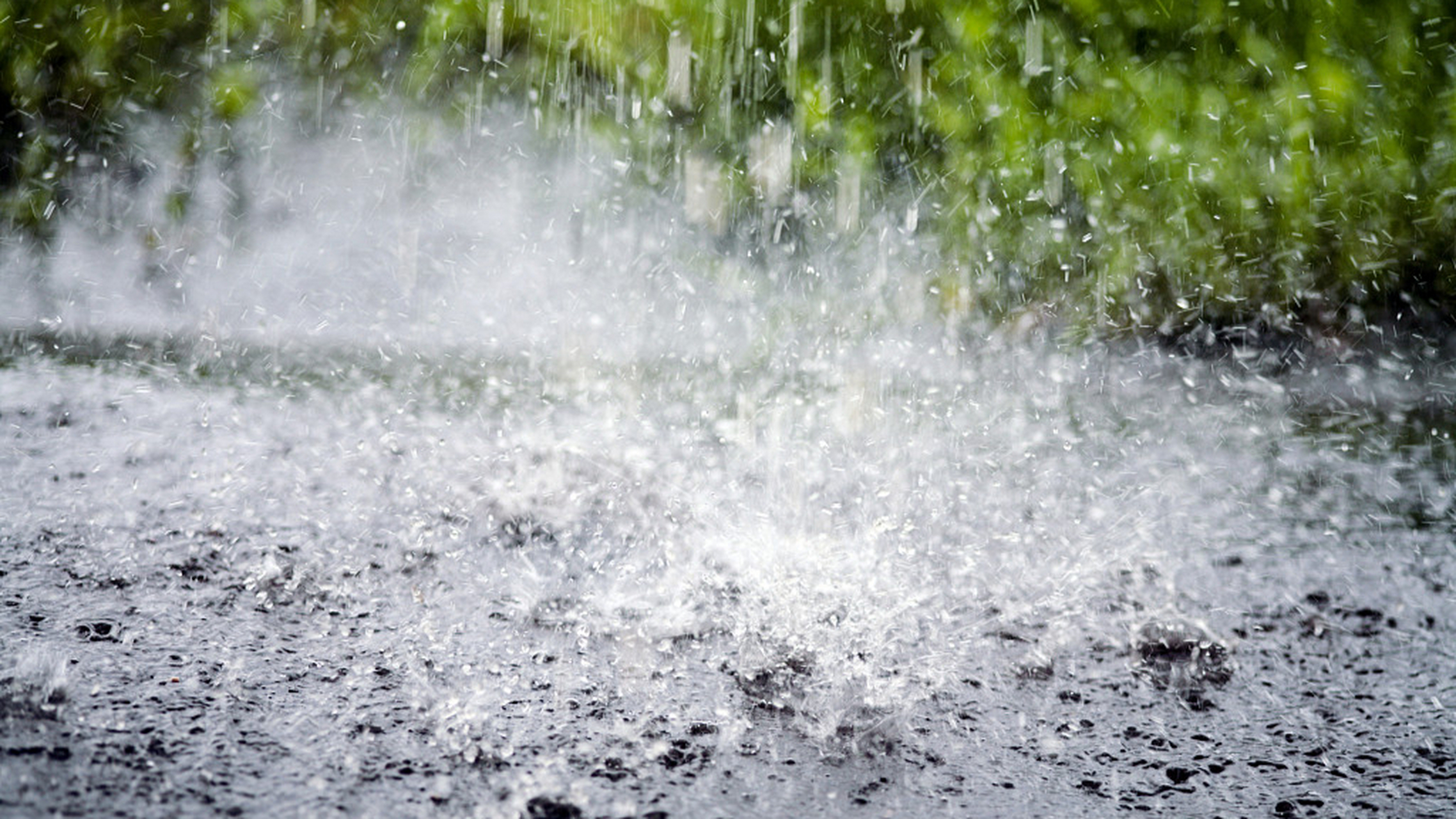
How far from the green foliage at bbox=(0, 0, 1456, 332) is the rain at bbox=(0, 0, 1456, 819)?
0.02 metres

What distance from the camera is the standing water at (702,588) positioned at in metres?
1.43

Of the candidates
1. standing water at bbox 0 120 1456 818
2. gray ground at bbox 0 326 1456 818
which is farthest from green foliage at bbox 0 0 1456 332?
gray ground at bbox 0 326 1456 818

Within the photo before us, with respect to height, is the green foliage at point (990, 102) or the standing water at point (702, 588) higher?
the green foliage at point (990, 102)

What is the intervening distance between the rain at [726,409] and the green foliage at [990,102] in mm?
22

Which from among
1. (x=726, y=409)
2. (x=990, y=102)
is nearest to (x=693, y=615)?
(x=726, y=409)

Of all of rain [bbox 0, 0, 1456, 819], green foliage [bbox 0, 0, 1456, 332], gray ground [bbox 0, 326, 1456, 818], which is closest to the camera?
gray ground [bbox 0, 326, 1456, 818]

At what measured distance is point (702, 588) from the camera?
2.14 metres

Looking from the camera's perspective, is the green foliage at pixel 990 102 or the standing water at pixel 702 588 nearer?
the standing water at pixel 702 588

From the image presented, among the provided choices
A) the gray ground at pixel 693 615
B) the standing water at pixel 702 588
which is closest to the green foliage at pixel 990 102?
the standing water at pixel 702 588

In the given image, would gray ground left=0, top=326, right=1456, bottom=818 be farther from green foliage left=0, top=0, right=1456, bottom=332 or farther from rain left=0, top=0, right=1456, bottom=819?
green foliage left=0, top=0, right=1456, bottom=332

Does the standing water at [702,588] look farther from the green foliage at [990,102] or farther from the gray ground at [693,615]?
the green foliage at [990,102]

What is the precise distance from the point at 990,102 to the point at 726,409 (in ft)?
→ 5.08

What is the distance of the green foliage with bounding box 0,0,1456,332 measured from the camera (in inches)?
156

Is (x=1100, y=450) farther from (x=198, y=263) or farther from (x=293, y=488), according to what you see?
(x=198, y=263)
